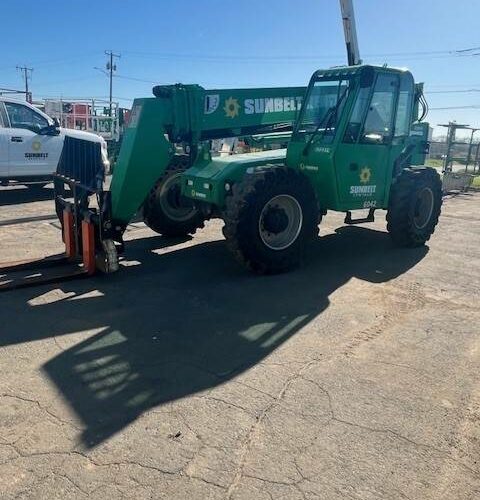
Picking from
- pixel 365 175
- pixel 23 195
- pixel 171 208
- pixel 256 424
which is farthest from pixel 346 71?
pixel 23 195

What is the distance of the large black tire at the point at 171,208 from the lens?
751 cm

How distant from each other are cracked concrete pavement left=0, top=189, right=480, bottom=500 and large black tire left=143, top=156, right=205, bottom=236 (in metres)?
1.32

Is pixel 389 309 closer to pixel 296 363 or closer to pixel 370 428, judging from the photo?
pixel 296 363

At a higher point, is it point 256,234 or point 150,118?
point 150,118

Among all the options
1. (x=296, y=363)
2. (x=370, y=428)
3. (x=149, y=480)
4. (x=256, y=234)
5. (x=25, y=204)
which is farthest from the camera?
(x=25, y=204)

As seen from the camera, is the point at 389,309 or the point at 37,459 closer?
the point at 37,459

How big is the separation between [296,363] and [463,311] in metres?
2.34

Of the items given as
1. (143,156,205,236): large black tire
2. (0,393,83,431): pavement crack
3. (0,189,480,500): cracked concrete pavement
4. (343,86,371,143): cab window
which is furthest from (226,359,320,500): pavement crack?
(143,156,205,236): large black tire

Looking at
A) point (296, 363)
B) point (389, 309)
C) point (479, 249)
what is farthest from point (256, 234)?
point (479, 249)

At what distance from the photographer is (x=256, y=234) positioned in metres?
6.05

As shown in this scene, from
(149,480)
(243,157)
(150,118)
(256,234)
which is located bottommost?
(149,480)

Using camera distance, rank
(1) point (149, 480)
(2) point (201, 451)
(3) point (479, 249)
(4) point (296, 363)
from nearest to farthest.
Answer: (1) point (149, 480) → (2) point (201, 451) → (4) point (296, 363) → (3) point (479, 249)

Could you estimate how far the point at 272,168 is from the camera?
20.2 ft

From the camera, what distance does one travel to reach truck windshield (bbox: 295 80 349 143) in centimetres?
671
